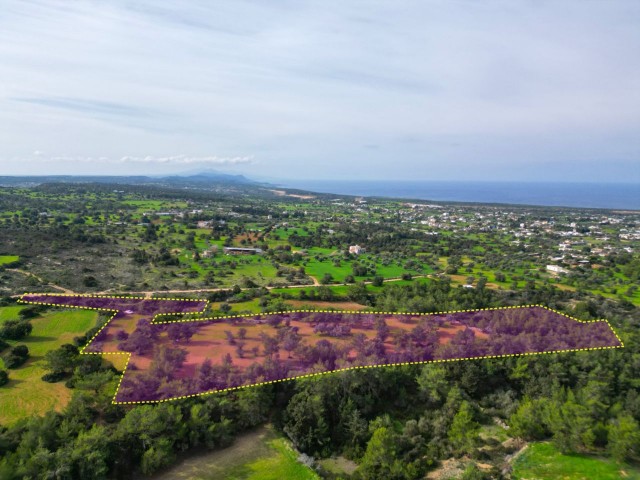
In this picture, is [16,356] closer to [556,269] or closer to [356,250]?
[356,250]

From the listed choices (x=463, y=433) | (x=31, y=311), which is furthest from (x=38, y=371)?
(x=463, y=433)

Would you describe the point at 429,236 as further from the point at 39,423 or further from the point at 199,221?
the point at 39,423

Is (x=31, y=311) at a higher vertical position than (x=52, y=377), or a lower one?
higher

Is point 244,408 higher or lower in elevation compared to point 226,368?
lower

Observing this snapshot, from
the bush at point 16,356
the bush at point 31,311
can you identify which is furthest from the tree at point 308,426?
the bush at point 31,311

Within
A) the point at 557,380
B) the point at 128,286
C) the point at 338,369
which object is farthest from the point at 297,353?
the point at 128,286

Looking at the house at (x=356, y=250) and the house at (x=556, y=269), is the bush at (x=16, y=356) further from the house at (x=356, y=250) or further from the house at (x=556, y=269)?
the house at (x=556, y=269)
